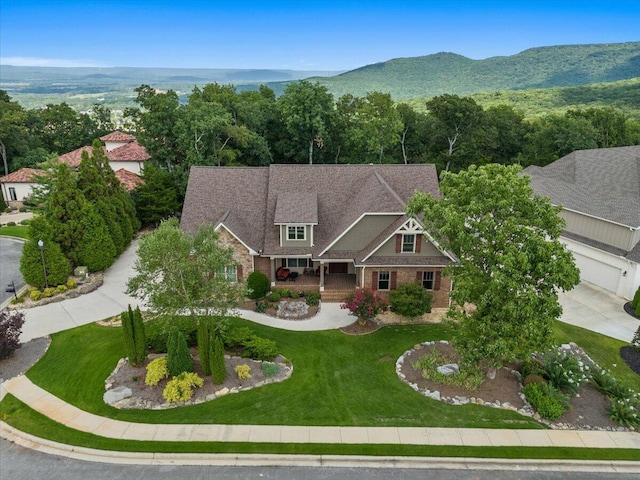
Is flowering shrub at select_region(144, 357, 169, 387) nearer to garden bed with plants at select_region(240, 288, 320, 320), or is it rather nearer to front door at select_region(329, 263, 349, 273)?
garden bed with plants at select_region(240, 288, 320, 320)

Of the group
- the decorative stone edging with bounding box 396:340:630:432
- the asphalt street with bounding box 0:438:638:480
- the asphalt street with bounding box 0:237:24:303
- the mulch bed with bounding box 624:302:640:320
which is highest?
the mulch bed with bounding box 624:302:640:320

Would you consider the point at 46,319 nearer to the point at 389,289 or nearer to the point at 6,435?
the point at 6,435

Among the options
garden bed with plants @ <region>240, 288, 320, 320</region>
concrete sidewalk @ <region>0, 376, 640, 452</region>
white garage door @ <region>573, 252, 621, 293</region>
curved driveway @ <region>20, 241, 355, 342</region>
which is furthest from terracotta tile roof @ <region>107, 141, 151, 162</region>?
white garage door @ <region>573, 252, 621, 293</region>

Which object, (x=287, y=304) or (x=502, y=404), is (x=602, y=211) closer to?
(x=502, y=404)

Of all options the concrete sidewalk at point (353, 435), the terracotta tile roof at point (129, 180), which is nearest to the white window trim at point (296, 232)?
the concrete sidewalk at point (353, 435)

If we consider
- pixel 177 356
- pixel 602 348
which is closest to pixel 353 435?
pixel 177 356

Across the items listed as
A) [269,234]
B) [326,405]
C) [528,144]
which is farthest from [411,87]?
[326,405]

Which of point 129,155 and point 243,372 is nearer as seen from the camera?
point 243,372
